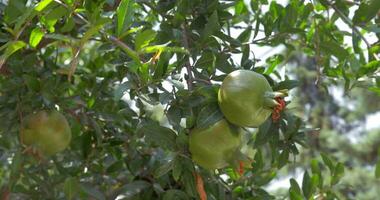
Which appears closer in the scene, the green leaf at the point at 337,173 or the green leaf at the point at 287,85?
the green leaf at the point at 287,85

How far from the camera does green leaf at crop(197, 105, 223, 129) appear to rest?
3.54 ft

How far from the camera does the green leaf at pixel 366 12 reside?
1.47 meters

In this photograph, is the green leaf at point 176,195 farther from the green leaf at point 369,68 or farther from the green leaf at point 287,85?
the green leaf at point 369,68

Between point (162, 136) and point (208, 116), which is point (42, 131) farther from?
point (208, 116)

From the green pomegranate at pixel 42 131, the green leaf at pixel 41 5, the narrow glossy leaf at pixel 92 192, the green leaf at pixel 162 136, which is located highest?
the green leaf at pixel 41 5

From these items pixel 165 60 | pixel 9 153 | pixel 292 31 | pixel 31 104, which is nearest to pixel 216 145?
pixel 165 60

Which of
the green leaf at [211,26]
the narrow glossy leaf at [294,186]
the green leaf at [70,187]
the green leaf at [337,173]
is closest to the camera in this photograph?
the green leaf at [211,26]

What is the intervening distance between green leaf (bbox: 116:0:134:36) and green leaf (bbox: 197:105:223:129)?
231 mm

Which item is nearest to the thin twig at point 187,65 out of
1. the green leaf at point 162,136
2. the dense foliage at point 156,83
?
the dense foliage at point 156,83

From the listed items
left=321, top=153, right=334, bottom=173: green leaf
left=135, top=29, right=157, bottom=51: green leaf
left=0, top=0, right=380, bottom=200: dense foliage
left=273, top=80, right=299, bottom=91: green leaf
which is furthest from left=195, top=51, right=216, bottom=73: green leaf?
left=321, top=153, right=334, bottom=173: green leaf

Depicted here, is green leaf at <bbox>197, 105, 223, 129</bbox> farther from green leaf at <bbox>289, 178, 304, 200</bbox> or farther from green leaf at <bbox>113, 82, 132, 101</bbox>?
green leaf at <bbox>289, 178, 304, 200</bbox>

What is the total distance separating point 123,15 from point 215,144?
1.05ft

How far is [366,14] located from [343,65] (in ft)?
0.52

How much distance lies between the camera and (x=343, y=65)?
1.56 metres
